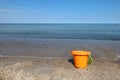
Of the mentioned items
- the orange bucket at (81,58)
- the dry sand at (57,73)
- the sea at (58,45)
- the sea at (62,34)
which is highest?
the orange bucket at (81,58)

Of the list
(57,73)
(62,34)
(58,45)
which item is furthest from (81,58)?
(62,34)

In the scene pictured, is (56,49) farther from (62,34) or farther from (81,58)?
(62,34)

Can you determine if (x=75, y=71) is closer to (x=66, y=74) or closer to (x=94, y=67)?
(x=66, y=74)

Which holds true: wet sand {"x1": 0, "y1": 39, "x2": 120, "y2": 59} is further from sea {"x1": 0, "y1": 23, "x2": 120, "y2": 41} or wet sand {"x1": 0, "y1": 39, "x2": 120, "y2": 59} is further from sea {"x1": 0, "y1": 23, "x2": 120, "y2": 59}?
sea {"x1": 0, "y1": 23, "x2": 120, "y2": 41}

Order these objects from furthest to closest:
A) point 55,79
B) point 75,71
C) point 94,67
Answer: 1. point 94,67
2. point 75,71
3. point 55,79

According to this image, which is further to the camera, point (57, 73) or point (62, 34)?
point (62, 34)

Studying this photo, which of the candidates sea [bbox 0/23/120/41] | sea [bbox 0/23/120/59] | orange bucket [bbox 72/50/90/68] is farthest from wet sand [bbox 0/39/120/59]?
sea [bbox 0/23/120/41]

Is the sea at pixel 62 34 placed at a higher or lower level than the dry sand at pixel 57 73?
lower

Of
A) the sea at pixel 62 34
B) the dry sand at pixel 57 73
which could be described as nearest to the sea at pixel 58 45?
the sea at pixel 62 34

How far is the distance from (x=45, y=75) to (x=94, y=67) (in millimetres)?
1718

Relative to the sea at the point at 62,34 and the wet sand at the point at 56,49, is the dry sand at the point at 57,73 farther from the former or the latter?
the sea at the point at 62,34

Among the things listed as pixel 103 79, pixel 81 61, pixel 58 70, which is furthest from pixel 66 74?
pixel 103 79

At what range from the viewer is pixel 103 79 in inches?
155

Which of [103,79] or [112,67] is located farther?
[112,67]
